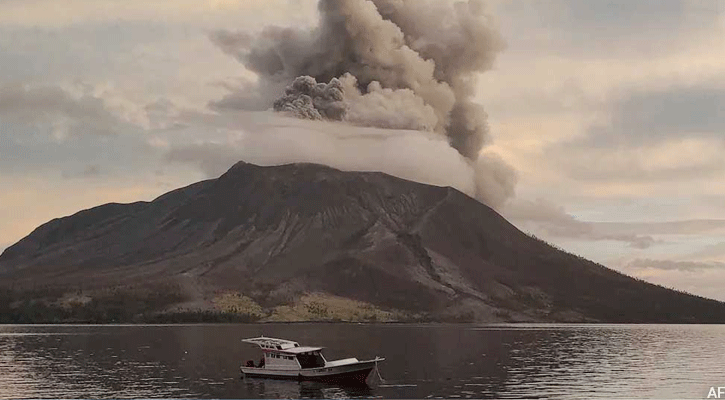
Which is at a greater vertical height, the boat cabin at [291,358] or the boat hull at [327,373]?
the boat cabin at [291,358]

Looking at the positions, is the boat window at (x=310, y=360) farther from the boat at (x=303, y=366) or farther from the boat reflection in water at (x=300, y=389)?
the boat reflection in water at (x=300, y=389)

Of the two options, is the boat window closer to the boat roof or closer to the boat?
the boat

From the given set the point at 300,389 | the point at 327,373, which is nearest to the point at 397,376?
the point at 327,373

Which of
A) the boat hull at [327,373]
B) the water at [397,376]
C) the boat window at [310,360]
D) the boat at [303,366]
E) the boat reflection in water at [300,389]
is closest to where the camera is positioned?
the boat reflection in water at [300,389]

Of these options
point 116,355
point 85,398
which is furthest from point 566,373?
point 116,355

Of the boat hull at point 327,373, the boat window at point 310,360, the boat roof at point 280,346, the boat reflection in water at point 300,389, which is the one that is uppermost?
the boat roof at point 280,346

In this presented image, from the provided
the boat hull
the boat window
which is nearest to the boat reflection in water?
the boat hull

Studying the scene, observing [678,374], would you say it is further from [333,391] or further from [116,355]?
[116,355]

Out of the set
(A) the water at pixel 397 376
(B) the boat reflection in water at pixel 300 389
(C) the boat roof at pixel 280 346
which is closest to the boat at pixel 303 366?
(C) the boat roof at pixel 280 346
